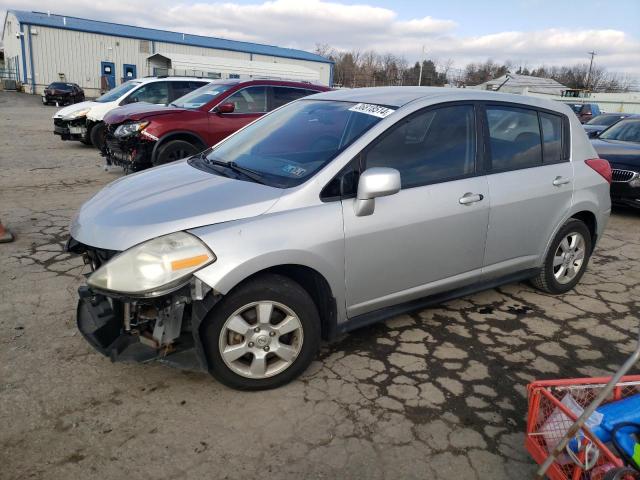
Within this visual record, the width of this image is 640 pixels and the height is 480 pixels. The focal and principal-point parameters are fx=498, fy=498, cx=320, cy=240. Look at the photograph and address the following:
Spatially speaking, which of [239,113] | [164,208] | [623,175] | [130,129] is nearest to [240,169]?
[164,208]

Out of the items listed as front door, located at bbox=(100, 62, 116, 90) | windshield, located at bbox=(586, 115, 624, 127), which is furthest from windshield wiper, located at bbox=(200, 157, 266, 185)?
front door, located at bbox=(100, 62, 116, 90)

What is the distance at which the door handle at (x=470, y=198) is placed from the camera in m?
3.40

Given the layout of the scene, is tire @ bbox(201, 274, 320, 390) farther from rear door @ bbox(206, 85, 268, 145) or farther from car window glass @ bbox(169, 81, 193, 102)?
car window glass @ bbox(169, 81, 193, 102)

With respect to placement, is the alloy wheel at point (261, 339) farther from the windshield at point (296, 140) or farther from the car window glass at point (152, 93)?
the car window glass at point (152, 93)

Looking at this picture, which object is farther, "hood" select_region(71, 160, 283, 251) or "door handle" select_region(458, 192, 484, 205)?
"door handle" select_region(458, 192, 484, 205)

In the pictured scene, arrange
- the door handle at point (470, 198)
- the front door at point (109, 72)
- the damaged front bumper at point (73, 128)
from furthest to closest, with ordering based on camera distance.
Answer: the front door at point (109, 72), the damaged front bumper at point (73, 128), the door handle at point (470, 198)

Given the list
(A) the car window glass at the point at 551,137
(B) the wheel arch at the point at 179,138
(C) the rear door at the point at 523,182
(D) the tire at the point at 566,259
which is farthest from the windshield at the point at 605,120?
(C) the rear door at the point at 523,182

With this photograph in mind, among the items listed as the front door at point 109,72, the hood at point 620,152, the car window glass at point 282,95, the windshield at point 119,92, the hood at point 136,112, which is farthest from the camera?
the front door at point 109,72

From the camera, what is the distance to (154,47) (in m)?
43.1

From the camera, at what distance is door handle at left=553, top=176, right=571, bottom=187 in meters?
4.00

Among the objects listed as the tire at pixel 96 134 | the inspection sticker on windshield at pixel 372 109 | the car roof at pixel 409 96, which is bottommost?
the tire at pixel 96 134

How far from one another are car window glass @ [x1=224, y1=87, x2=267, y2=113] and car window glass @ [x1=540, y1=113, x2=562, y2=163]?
5.55 metres

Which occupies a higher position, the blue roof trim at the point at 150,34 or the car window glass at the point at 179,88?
the blue roof trim at the point at 150,34

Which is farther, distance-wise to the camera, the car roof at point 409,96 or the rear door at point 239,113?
the rear door at point 239,113
